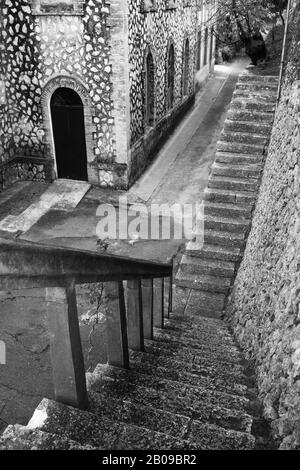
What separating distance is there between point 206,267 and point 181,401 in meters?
5.62

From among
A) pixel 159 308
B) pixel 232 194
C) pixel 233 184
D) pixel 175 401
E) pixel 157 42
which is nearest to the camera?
pixel 175 401

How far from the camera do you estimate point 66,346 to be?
2439mm

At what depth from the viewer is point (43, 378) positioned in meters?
5.87

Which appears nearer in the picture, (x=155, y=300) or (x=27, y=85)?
(x=155, y=300)

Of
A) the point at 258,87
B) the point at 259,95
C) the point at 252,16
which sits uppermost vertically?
the point at 252,16

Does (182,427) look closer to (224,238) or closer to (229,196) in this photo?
(224,238)

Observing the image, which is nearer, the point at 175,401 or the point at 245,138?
the point at 175,401

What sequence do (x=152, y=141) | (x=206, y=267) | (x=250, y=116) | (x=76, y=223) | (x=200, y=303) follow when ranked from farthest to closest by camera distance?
(x=152, y=141) → (x=76, y=223) → (x=250, y=116) → (x=206, y=267) → (x=200, y=303)

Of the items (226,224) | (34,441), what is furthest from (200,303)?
(34,441)

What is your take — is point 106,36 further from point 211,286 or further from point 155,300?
point 155,300

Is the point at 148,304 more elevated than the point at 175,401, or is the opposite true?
the point at 175,401

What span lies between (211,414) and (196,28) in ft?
62.5

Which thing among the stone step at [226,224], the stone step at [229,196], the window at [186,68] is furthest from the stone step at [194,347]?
the window at [186,68]
